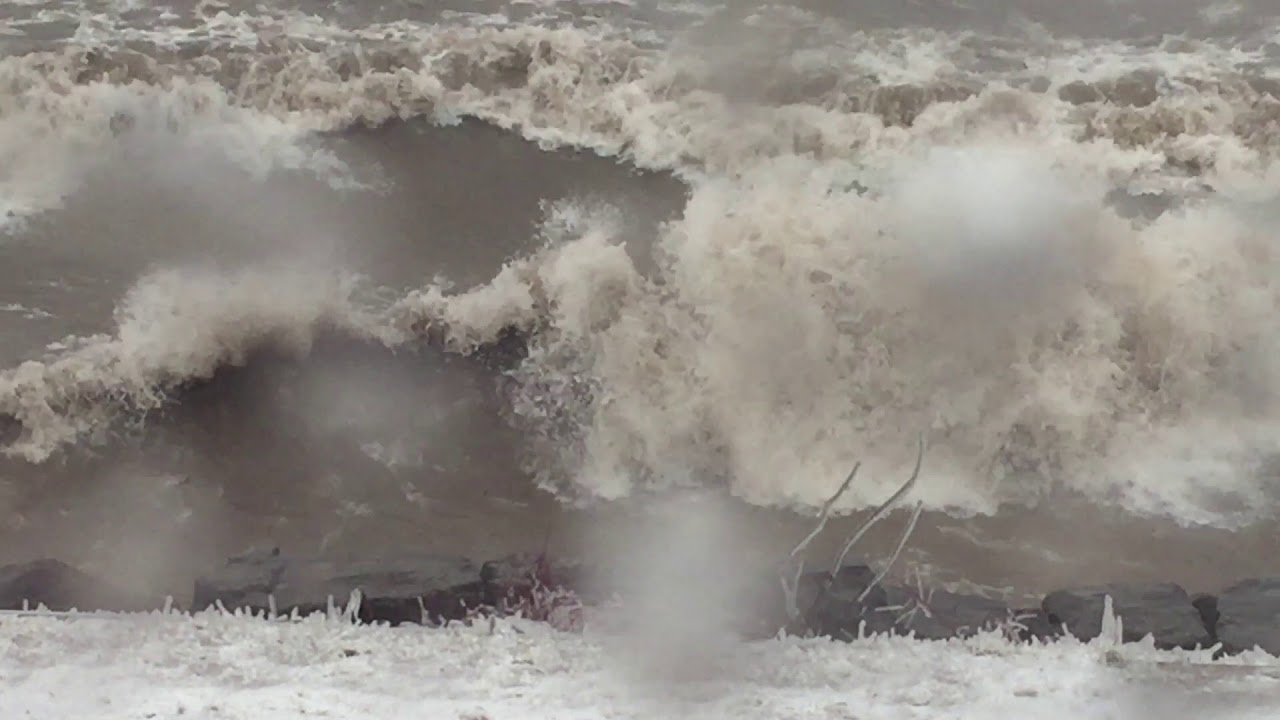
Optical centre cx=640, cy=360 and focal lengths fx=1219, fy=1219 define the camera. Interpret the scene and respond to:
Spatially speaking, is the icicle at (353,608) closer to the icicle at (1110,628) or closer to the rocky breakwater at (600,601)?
the rocky breakwater at (600,601)

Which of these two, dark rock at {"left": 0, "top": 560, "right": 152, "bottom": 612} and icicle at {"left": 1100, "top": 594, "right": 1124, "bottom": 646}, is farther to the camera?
dark rock at {"left": 0, "top": 560, "right": 152, "bottom": 612}

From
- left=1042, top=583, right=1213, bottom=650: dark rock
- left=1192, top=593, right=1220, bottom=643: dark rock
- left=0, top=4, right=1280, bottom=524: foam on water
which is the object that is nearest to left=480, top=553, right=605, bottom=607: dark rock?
left=0, top=4, right=1280, bottom=524: foam on water

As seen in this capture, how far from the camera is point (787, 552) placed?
202 inches

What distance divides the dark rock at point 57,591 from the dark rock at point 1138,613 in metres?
3.34

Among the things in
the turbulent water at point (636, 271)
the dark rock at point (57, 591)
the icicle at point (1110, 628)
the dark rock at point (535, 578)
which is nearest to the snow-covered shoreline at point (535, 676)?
the icicle at point (1110, 628)

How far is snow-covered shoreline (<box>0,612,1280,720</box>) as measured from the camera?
3.54 m

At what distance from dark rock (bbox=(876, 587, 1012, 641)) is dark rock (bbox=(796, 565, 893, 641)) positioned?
0.05m

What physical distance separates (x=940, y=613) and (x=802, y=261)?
253cm

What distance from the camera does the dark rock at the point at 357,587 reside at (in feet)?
13.9

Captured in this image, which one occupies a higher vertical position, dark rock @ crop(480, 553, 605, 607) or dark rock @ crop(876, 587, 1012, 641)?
dark rock @ crop(480, 553, 605, 607)

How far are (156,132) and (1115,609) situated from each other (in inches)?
234

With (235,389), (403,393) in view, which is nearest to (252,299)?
(235,389)

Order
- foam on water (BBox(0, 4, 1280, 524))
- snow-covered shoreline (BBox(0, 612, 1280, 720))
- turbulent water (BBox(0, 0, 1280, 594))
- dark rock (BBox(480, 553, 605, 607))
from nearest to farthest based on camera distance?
snow-covered shoreline (BBox(0, 612, 1280, 720)), dark rock (BBox(480, 553, 605, 607)), turbulent water (BBox(0, 0, 1280, 594)), foam on water (BBox(0, 4, 1280, 524))

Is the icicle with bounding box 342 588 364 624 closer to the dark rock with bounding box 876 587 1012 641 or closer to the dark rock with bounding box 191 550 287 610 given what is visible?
the dark rock with bounding box 191 550 287 610
